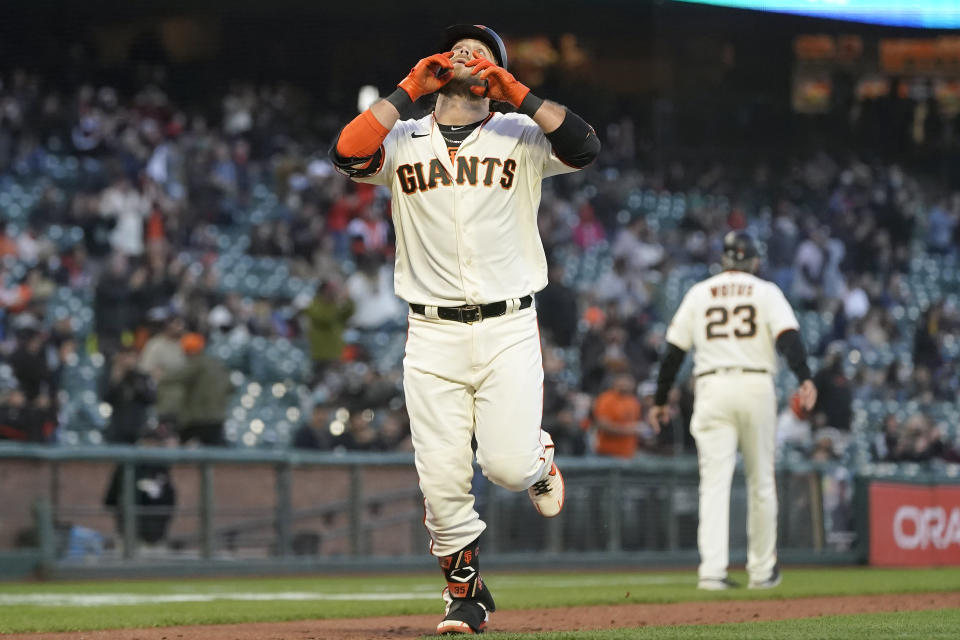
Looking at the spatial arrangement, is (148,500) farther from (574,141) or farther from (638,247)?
(638,247)

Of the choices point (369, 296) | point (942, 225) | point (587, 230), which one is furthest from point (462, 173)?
point (942, 225)

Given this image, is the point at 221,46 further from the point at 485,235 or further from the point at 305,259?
the point at 485,235

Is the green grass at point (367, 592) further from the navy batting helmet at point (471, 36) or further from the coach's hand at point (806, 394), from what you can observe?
the navy batting helmet at point (471, 36)

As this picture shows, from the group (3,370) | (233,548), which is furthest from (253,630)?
(3,370)

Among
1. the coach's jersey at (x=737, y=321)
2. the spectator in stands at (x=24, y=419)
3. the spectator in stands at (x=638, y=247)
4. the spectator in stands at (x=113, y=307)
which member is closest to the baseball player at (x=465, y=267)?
the coach's jersey at (x=737, y=321)

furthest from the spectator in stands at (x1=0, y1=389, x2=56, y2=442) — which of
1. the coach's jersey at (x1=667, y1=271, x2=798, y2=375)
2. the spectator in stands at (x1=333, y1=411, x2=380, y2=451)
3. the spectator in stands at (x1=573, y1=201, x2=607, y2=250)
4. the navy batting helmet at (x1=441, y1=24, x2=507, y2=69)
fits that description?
the spectator in stands at (x1=573, y1=201, x2=607, y2=250)
